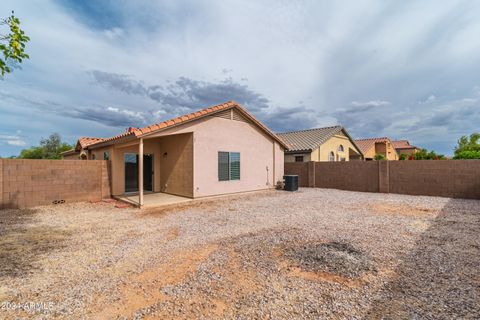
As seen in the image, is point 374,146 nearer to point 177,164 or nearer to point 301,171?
point 301,171

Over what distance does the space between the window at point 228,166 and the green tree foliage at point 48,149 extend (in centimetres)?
3230

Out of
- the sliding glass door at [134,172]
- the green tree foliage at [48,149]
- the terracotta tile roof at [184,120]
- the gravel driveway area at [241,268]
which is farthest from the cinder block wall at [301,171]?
the green tree foliage at [48,149]

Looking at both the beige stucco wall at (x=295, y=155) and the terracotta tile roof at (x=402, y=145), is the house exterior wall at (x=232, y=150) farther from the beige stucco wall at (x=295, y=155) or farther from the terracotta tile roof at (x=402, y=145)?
the terracotta tile roof at (x=402, y=145)

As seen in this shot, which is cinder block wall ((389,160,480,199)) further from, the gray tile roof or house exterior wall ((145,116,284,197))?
house exterior wall ((145,116,284,197))

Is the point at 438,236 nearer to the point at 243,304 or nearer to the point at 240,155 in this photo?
the point at 243,304

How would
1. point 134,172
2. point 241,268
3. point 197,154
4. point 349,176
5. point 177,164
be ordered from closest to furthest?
point 241,268 → point 197,154 → point 177,164 → point 134,172 → point 349,176

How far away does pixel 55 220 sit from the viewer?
738 cm

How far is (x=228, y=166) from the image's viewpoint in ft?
40.5

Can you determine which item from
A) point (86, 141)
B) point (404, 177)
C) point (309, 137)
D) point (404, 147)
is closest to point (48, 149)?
point (86, 141)

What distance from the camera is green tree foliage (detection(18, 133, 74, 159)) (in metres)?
33.9

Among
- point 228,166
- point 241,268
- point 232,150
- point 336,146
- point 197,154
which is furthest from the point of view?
point 336,146

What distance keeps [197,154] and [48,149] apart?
35.5 metres

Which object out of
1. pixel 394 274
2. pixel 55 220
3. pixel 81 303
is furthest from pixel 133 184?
pixel 394 274

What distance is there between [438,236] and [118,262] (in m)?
7.25
